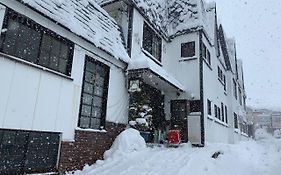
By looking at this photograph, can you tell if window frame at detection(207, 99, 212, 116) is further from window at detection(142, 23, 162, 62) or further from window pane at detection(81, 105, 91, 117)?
window pane at detection(81, 105, 91, 117)

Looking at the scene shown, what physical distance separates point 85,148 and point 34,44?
130 inches

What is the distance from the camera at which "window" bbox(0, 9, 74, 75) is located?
545 cm

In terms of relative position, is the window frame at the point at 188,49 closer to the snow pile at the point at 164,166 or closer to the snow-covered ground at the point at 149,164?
the snow-covered ground at the point at 149,164

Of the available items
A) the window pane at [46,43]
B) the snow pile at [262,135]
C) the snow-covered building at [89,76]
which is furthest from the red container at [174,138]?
the snow pile at [262,135]

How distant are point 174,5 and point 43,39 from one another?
10.8 metres

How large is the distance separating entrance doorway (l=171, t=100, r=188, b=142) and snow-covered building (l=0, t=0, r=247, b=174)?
0.18 feet

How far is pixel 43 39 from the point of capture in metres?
6.34

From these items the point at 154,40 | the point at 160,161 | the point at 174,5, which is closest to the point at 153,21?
the point at 154,40

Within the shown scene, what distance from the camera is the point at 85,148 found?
282 inches

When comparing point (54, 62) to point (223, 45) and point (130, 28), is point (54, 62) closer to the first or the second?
point (130, 28)

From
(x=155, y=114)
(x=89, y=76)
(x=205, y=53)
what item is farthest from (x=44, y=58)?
(x=205, y=53)

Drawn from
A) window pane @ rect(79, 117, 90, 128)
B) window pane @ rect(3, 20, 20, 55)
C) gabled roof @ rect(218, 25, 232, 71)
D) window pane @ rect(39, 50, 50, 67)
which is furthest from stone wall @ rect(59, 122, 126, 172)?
gabled roof @ rect(218, 25, 232, 71)

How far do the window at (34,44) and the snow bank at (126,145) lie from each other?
9.38 ft

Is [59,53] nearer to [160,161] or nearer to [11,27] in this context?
[11,27]
